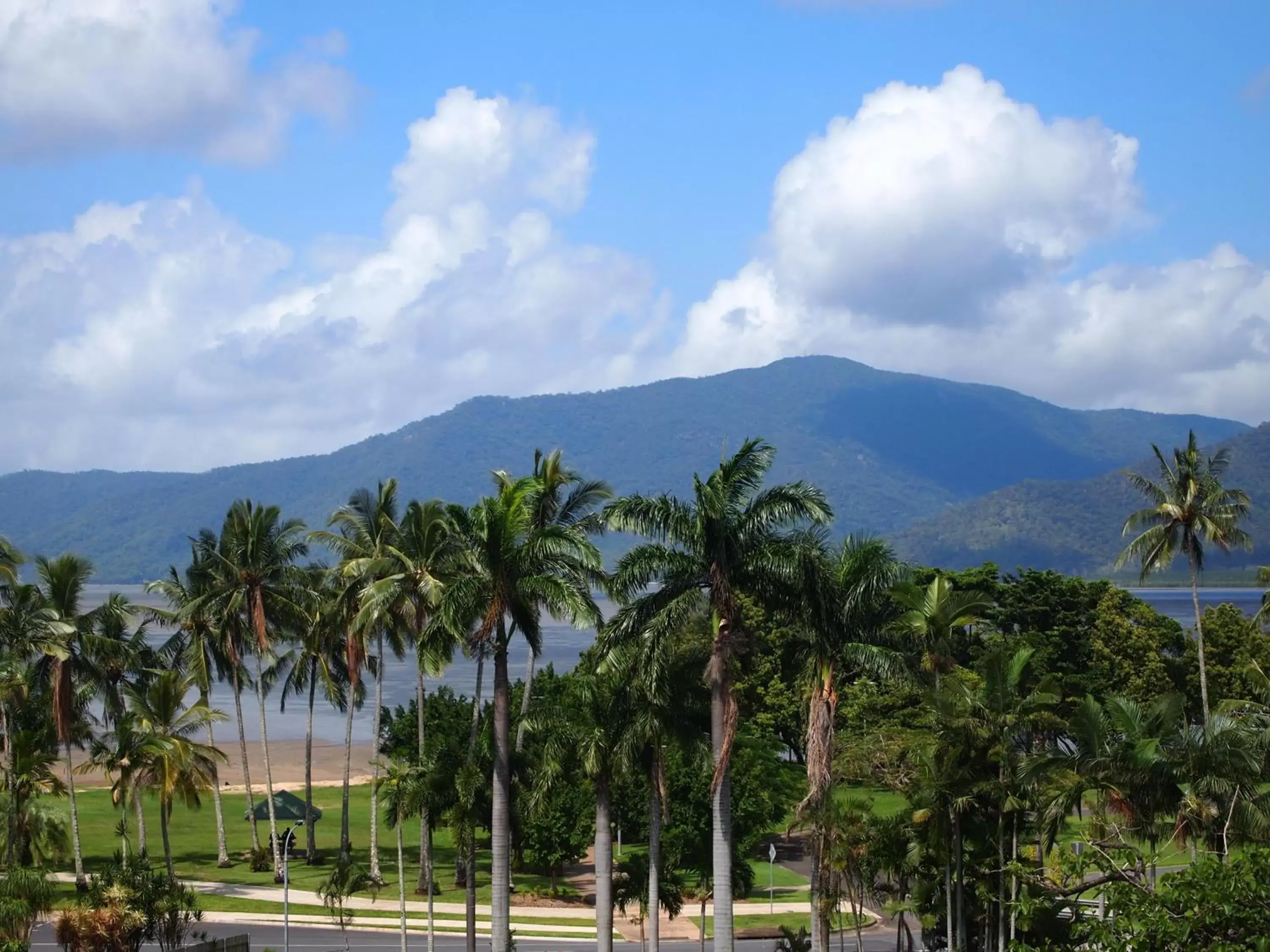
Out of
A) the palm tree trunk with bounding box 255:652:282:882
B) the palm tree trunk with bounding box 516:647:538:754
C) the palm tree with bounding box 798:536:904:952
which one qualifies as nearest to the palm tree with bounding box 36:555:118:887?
the palm tree trunk with bounding box 255:652:282:882

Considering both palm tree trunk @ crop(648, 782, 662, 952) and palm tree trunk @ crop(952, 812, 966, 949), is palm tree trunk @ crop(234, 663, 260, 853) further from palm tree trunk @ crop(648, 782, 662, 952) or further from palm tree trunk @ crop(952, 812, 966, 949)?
palm tree trunk @ crop(952, 812, 966, 949)

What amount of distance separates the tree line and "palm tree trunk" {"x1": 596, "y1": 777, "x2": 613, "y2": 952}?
14 centimetres

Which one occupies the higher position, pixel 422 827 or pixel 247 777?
pixel 422 827

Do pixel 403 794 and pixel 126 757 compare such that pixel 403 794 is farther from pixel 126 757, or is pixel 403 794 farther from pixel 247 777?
pixel 247 777

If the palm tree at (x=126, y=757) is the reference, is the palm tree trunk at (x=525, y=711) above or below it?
above

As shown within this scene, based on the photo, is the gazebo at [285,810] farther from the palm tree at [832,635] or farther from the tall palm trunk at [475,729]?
the palm tree at [832,635]

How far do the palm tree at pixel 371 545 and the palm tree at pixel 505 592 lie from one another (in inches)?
674

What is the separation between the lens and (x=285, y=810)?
71.5 metres

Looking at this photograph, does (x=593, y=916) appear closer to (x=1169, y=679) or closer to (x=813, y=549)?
(x=813, y=549)

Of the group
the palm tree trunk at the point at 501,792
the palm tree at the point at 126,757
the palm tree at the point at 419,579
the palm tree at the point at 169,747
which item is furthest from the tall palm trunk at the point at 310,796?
the palm tree trunk at the point at 501,792

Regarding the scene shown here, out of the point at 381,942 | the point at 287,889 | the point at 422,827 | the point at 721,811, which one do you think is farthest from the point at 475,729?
the point at 721,811

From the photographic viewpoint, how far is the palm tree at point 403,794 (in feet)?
139

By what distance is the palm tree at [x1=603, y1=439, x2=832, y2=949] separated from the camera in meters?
37.0

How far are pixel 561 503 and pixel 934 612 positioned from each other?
16148mm
